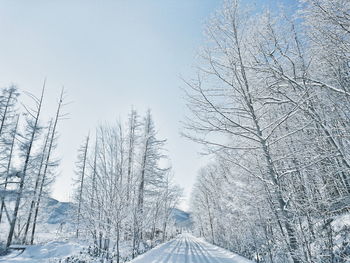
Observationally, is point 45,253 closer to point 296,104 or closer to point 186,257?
A: point 186,257

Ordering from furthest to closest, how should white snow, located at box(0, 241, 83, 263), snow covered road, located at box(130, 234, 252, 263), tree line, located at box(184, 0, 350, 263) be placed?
1. white snow, located at box(0, 241, 83, 263)
2. snow covered road, located at box(130, 234, 252, 263)
3. tree line, located at box(184, 0, 350, 263)

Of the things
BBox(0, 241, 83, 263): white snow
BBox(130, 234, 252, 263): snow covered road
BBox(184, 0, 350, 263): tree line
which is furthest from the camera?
BBox(0, 241, 83, 263): white snow

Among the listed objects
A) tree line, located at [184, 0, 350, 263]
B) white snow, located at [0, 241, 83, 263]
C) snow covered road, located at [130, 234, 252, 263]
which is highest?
tree line, located at [184, 0, 350, 263]

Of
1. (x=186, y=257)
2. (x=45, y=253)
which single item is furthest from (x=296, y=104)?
(x=45, y=253)

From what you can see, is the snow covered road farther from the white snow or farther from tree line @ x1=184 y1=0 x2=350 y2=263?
tree line @ x1=184 y1=0 x2=350 y2=263

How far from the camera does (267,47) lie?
4.39 m

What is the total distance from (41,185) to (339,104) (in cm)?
2317

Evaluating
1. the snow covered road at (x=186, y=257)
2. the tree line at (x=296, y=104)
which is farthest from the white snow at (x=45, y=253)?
the tree line at (x=296, y=104)

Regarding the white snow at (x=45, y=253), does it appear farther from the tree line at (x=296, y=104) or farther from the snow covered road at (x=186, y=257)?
the tree line at (x=296, y=104)

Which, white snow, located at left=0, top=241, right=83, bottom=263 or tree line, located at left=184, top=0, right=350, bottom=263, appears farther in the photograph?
white snow, located at left=0, top=241, right=83, bottom=263

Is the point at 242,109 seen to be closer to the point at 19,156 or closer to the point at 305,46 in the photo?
the point at 305,46

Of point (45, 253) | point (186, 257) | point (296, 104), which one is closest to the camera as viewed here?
point (296, 104)

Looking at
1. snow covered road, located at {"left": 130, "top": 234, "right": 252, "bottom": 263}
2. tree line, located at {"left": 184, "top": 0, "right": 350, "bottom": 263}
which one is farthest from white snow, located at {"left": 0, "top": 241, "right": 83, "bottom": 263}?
tree line, located at {"left": 184, "top": 0, "right": 350, "bottom": 263}

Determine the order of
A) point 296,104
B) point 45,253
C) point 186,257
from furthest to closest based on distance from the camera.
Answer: point 186,257, point 45,253, point 296,104
